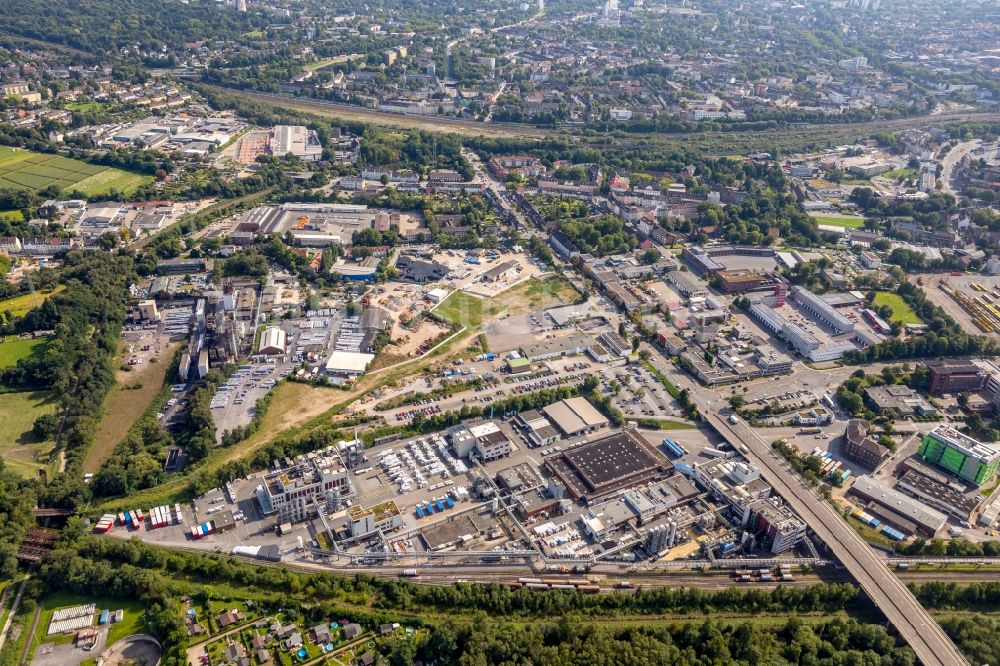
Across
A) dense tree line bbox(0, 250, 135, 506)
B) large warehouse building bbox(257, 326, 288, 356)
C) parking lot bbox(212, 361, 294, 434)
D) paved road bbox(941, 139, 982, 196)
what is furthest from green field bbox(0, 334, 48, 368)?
paved road bbox(941, 139, 982, 196)

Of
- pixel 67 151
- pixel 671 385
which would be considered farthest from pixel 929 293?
pixel 67 151

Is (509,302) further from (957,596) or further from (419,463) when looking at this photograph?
(957,596)

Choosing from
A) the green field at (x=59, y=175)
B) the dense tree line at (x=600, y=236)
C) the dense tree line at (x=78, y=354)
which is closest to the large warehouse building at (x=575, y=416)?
the dense tree line at (x=600, y=236)

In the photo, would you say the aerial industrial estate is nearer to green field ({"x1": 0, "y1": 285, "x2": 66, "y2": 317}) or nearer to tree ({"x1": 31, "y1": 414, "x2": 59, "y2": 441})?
tree ({"x1": 31, "y1": 414, "x2": 59, "y2": 441})

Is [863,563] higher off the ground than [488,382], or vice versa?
[863,563]

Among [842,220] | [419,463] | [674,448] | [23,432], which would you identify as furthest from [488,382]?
[842,220]

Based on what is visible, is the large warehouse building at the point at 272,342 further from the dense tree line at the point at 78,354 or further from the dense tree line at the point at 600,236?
the dense tree line at the point at 600,236
